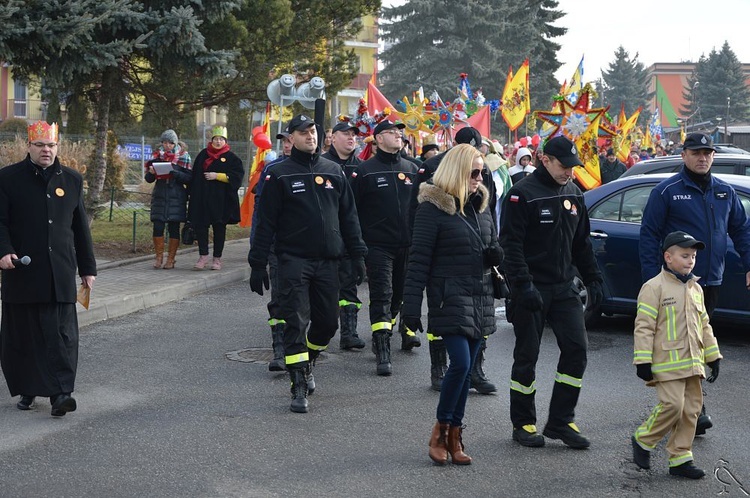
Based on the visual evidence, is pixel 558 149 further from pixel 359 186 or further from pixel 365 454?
pixel 359 186

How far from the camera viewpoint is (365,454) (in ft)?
20.6

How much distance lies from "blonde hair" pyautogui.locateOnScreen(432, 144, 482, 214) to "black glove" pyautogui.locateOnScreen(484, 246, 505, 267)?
0.31m

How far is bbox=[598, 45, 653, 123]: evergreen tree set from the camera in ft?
356

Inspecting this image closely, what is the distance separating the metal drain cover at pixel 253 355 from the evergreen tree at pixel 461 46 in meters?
48.1

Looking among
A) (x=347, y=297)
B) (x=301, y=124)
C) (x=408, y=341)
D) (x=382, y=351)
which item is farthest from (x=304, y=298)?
(x=408, y=341)

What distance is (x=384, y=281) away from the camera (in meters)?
9.01

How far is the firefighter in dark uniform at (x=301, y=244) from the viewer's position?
7355 millimetres

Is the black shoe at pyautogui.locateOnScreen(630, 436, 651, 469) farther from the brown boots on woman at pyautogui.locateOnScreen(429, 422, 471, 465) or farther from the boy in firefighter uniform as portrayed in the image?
the brown boots on woman at pyautogui.locateOnScreen(429, 422, 471, 465)

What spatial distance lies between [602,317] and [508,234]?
522 centimetres

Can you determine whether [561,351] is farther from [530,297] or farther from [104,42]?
[104,42]

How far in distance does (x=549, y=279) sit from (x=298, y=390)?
1950 mm

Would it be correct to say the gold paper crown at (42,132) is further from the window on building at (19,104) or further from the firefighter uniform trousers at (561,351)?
the window on building at (19,104)

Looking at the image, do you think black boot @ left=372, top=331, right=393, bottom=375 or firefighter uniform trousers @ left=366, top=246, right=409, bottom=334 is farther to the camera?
firefighter uniform trousers @ left=366, top=246, right=409, bottom=334

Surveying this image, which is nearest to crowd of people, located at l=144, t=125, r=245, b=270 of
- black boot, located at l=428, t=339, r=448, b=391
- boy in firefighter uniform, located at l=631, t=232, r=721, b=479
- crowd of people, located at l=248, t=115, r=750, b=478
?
crowd of people, located at l=248, t=115, r=750, b=478
